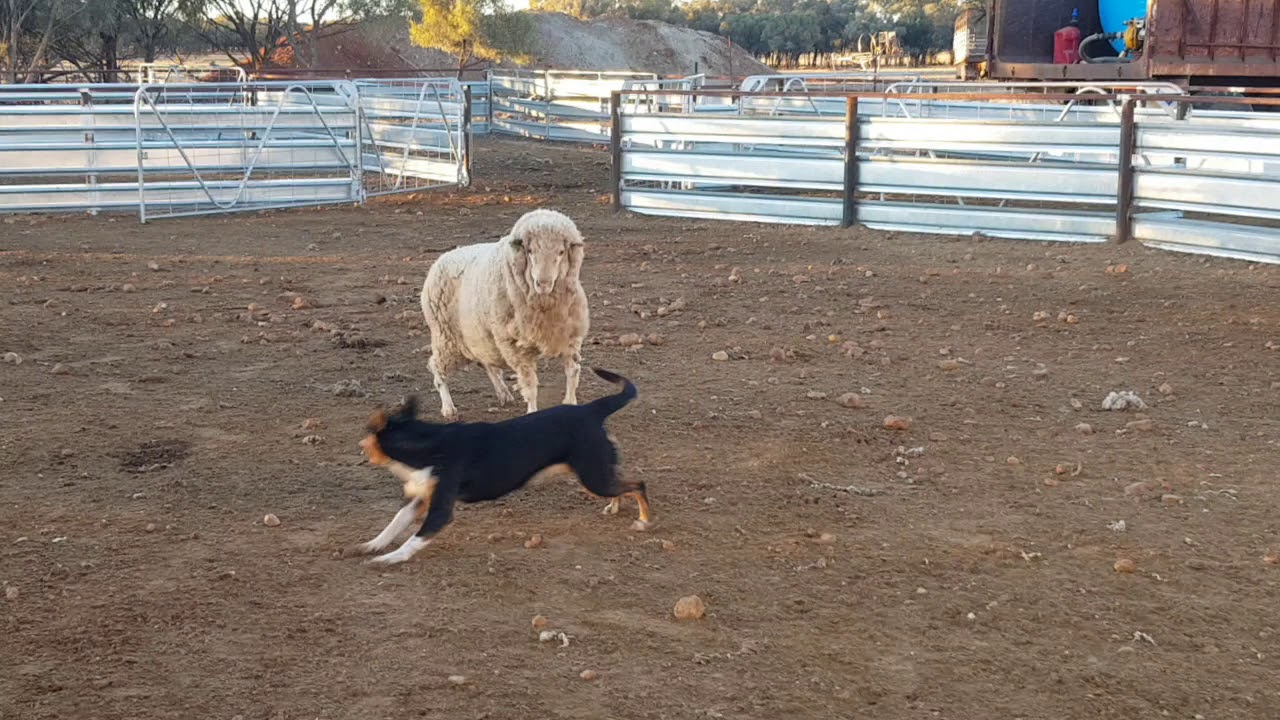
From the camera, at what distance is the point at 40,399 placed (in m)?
6.59

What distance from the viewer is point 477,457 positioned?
445cm

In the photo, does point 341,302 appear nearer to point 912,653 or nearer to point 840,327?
point 840,327

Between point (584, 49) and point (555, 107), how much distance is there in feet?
116

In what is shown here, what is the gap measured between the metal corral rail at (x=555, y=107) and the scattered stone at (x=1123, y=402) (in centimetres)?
2080

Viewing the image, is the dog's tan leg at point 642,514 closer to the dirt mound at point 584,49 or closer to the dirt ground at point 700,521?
the dirt ground at point 700,521

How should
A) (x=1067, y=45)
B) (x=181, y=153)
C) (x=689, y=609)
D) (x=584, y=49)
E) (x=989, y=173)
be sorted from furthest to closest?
(x=584, y=49) < (x=1067, y=45) < (x=181, y=153) < (x=989, y=173) < (x=689, y=609)

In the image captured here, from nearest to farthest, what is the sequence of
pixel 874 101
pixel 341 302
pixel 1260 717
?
pixel 1260 717
pixel 341 302
pixel 874 101

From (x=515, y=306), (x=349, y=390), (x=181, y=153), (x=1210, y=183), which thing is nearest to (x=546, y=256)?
(x=515, y=306)

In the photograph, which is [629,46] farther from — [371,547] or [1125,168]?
[371,547]

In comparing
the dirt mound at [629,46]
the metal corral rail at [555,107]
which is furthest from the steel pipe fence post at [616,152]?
the dirt mound at [629,46]

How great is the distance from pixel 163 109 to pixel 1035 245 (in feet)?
32.8

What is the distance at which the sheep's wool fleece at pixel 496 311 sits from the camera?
5965 mm

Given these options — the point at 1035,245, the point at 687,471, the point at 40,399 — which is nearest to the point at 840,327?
the point at 687,471

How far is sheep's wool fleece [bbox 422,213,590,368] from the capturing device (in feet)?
19.6
